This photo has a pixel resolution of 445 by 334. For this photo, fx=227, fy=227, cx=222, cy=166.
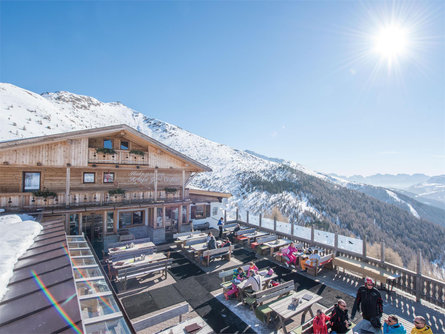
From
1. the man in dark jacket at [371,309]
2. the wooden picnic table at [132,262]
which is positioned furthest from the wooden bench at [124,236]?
the man in dark jacket at [371,309]

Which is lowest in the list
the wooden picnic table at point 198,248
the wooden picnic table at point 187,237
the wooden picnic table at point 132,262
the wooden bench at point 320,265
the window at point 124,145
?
the wooden bench at point 320,265

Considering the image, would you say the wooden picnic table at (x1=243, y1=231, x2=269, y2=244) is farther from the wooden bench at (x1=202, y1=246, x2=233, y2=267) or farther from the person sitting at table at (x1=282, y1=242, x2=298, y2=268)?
the person sitting at table at (x1=282, y1=242, x2=298, y2=268)

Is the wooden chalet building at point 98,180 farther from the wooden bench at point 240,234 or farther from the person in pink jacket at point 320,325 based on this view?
the person in pink jacket at point 320,325

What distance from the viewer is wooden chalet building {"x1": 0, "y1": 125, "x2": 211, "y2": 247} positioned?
542 inches

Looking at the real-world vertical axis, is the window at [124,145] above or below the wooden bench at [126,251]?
above

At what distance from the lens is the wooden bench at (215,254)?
1230 centimetres

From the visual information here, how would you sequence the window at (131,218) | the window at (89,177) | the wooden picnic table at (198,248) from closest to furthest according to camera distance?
1. the wooden picnic table at (198,248)
2. the window at (89,177)
3. the window at (131,218)

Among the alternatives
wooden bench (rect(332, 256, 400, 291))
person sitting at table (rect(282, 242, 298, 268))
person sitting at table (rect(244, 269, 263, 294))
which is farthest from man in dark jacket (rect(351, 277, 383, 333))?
person sitting at table (rect(282, 242, 298, 268))

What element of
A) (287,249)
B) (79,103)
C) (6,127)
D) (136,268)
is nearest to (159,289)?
(136,268)

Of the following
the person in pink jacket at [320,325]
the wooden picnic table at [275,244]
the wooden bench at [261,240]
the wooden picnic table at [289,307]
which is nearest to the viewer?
the person in pink jacket at [320,325]

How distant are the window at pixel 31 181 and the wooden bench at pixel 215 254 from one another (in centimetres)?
1243

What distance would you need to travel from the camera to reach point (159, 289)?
987cm

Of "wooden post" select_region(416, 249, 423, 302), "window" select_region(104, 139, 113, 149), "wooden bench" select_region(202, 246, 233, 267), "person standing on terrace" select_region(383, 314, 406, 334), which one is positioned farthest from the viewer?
"window" select_region(104, 139, 113, 149)

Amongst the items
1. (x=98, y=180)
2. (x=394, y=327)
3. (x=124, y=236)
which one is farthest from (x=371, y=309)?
(x=98, y=180)
